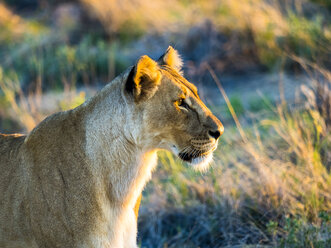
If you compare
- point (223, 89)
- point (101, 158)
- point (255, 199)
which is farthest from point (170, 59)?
point (223, 89)

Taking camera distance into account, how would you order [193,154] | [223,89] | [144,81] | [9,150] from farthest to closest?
[223,89] → [9,150] → [193,154] → [144,81]

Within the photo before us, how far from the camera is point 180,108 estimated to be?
3250mm

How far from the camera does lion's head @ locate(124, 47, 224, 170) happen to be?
3203mm

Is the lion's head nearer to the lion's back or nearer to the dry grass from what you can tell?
the lion's back

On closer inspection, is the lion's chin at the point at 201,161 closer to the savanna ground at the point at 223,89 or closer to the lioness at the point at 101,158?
the lioness at the point at 101,158

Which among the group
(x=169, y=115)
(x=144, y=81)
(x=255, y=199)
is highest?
(x=144, y=81)

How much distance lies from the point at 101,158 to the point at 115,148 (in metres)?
0.11

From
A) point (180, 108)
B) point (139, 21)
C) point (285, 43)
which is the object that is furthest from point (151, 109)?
point (139, 21)

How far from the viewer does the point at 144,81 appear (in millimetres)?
3199

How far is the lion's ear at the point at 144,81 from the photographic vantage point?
3.13 metres

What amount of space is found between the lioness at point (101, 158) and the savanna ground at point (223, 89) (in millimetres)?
1336

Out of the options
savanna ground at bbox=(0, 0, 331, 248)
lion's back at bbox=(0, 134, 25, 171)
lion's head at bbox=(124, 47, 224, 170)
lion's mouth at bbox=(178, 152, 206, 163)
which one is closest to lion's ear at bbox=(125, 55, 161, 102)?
lion's head at bbox=(124, 47, 224, 170)

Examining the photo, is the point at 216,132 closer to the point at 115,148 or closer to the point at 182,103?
the point at 182,103

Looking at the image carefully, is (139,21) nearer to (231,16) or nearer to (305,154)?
(231,16)
